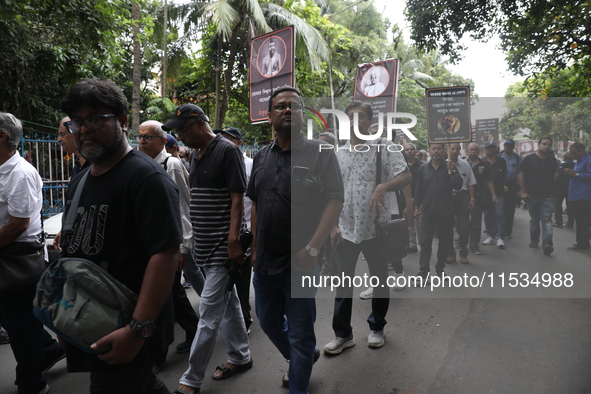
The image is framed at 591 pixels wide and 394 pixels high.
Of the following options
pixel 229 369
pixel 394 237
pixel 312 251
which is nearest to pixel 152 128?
pixel 312 251

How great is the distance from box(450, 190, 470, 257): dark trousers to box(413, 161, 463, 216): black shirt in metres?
0.04

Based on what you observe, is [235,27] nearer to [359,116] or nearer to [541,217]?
[359,116]

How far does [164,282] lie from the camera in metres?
1.59

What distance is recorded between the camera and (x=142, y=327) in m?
1.53

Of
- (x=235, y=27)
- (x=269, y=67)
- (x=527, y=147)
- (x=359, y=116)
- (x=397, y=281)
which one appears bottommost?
(x=397, y=281)

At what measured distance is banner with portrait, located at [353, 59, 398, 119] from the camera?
2775mm

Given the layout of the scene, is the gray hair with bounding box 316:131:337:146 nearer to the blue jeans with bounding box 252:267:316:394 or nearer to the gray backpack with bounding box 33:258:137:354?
the blue jeans with bounding box 252:267:316:394

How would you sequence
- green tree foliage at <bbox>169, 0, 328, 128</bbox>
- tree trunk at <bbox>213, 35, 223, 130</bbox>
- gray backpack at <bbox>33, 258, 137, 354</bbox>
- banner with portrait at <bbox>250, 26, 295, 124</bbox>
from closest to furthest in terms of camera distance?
gray backpack at <bbox>33, 258, 137, 354</bbox>, banner with portrait at <bbox>250, 26, 295, 124</bbox>, green tree foliage at <bbox>169, 0, 328, 128</bbox>, tree trunk at <bbox>213, 35, 223, 130</bbox>

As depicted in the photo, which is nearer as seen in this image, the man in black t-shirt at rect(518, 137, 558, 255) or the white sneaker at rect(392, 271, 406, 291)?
the man in black t-shirt at rect(518, 137, 558, 255)

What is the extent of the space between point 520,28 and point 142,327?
6642 millimetres

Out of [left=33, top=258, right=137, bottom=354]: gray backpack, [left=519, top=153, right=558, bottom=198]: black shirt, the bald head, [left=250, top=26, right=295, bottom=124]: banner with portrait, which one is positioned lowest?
[left=33, top=258, right=137, bottom=354]: gray backpack

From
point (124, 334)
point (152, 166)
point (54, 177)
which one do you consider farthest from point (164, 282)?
point (54, 177)

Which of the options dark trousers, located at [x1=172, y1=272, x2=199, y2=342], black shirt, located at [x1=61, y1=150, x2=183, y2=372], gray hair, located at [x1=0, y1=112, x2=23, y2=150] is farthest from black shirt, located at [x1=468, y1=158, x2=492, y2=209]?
gray hair, located at [x1=0, y1=112, x2=23, y2=150]

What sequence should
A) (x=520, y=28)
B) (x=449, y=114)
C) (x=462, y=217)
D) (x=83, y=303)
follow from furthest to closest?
(x=520, y=28)
(x=462, y=217)
(x=449, y=114)
(x=83, y=303)
